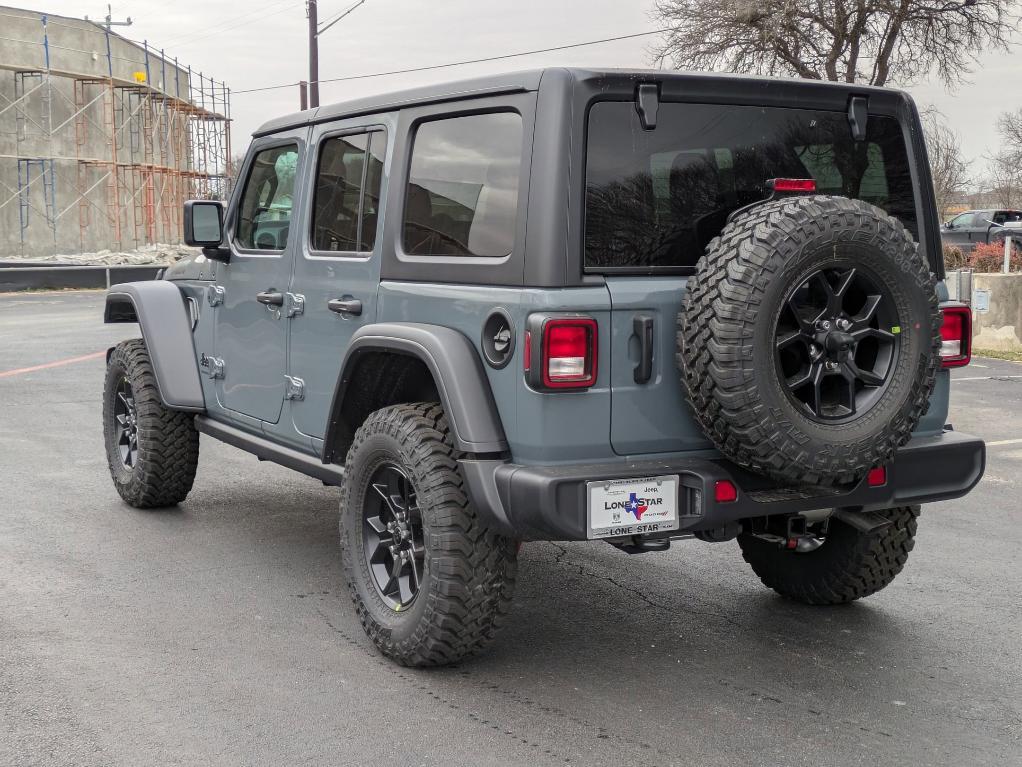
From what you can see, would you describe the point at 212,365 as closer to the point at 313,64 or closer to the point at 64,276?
the point at 64,276

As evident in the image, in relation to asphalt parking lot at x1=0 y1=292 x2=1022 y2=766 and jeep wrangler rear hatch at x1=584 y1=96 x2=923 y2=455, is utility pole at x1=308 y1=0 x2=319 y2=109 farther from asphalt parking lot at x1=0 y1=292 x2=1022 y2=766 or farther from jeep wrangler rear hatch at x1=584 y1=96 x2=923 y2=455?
jeep wrangler rear hatch at x1=584 y1=96 x2=923 y2=455

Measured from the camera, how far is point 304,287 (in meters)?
5.14

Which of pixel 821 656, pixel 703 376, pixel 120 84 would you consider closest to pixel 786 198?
pixel 703 376

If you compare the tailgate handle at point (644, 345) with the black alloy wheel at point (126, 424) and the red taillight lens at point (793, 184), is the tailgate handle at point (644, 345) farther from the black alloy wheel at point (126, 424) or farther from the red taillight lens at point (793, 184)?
the black alloy wheel at point (126, 424)

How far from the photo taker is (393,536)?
4.46 metres

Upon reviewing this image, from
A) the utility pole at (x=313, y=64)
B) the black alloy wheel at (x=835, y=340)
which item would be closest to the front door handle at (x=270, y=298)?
the black alloy wheel at (x=835, y=340)

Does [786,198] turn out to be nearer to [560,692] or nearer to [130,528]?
[560,692]

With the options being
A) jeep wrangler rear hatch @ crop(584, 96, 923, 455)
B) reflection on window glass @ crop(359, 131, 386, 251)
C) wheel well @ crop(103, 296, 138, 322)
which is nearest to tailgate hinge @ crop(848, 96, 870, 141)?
jeep wrangler rear hatch @ crop(584, 96, 923, 455)

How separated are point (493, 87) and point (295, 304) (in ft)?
5.01

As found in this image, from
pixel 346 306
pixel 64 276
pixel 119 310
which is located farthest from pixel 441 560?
pixel 64 276

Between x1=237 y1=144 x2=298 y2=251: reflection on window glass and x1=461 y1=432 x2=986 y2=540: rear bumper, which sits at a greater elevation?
x1=237 y1=144 x2=298 y2=251: reflection on window glass

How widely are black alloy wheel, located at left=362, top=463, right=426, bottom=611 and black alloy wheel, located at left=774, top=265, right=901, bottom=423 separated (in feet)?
4.57

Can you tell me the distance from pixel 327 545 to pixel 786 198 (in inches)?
125

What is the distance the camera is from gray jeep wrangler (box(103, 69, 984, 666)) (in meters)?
3.71
